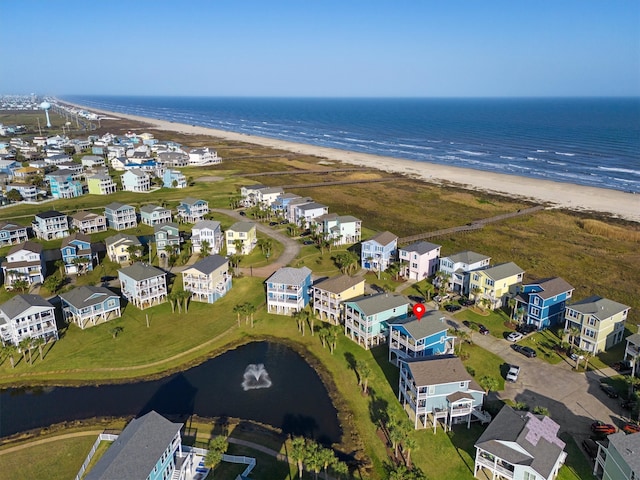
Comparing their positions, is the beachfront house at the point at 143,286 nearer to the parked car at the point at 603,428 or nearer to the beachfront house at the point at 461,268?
the beachfront house at the point at 461,268

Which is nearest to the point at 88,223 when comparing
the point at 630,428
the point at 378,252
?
the point at 378,252

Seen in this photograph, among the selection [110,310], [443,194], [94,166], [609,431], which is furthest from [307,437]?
[94,166]

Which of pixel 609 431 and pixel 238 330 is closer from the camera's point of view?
pixel 609 431

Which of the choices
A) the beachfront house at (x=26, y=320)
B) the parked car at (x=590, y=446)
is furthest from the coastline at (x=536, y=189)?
the beachfront house at (x=26, y=320)

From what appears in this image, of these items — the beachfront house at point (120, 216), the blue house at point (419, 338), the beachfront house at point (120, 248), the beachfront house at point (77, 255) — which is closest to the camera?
the blue house at point (419, 338)

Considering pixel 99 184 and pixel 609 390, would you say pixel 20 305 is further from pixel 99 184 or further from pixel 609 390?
pixel 99 184

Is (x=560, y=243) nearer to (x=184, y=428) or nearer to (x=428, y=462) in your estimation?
(x=428, y=462)
